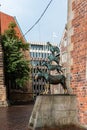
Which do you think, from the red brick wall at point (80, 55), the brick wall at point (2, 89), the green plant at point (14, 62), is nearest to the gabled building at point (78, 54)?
the red brick wall at point (80, 55)

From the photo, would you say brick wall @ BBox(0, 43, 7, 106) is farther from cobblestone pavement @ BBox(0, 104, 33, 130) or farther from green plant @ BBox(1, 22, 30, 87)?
cobblestone pavement @ BBox(0, 104, 33, 130)

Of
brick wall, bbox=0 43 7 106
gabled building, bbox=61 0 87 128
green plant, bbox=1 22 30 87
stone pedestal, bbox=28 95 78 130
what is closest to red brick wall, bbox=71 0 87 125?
gabled building, bbox=61 0 87 128

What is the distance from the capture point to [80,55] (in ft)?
29.9

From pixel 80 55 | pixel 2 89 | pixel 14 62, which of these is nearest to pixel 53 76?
pixel 80 55

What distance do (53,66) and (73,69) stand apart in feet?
2.04

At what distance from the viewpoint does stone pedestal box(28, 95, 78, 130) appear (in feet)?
31.1

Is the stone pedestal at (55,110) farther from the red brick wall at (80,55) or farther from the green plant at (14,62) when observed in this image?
the green plant at (14,62)

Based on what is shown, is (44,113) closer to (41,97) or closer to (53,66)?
(41,97)

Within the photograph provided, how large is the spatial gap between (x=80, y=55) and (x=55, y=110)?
5.21 feet

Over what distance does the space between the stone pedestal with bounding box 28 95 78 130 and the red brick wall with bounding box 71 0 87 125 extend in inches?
11.7

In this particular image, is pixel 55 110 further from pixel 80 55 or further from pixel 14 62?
pixel 14 62

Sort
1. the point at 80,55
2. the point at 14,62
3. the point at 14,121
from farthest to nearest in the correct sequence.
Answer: the point at 14,62 → the point at 14,121 → the point at 80,55

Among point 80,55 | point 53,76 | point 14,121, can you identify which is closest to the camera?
point 80,55

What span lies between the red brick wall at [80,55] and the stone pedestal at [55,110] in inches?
11.7
